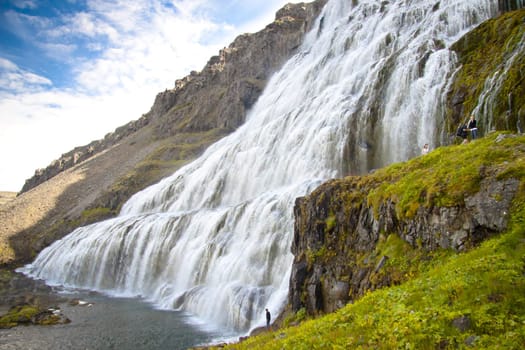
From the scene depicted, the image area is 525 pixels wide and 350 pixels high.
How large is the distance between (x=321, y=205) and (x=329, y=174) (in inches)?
442

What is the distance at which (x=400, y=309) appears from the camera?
7.79 meters

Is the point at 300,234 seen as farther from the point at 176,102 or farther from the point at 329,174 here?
the point at 176,102

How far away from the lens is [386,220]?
12.7 m

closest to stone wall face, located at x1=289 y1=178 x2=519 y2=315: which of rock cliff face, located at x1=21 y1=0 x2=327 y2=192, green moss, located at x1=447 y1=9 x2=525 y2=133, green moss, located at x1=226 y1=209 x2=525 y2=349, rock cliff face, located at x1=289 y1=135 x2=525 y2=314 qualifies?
rock cliff face, located at x1=289 y1=135 x2=525 y2=314

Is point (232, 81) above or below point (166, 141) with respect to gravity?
above

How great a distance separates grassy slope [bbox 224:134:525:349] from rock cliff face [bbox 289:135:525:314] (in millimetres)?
76

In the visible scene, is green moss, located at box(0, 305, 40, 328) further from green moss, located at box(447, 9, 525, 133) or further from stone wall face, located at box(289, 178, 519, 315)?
green moss, located at box(447, 9, 525, 133)

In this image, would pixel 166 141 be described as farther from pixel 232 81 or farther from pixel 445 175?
pixel 445 175

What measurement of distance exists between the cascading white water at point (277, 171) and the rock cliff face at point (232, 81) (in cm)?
2809

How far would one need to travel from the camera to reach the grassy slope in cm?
623

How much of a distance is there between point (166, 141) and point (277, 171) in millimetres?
54921

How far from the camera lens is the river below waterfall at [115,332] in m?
20.5

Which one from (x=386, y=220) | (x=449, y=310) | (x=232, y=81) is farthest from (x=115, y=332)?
(x=232, y=81)

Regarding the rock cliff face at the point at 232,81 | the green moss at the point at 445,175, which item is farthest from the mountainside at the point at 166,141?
the green moss at the point at 445,175
